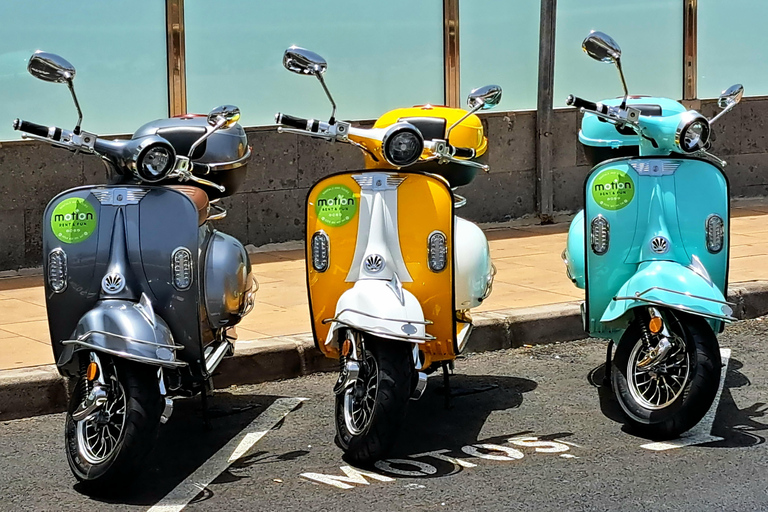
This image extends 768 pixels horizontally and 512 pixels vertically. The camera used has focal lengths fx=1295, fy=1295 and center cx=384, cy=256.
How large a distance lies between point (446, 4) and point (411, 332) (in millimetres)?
5685

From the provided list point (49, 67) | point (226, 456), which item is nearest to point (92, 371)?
point (226, 456)

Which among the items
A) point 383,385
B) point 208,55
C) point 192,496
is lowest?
point 192,496

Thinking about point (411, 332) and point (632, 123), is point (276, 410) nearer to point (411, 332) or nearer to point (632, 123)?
point (411, 332)

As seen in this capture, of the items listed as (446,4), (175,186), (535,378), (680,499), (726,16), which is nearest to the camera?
(680,499)

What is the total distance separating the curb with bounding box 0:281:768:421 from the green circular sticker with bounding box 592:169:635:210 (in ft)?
4.78

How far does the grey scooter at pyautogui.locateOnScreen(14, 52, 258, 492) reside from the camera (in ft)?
14.4

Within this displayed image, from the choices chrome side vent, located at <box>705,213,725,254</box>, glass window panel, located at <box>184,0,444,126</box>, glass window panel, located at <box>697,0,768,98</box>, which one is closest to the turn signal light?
chrome side vent, located at <box>705,213,725,254</box>

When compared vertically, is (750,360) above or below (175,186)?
below

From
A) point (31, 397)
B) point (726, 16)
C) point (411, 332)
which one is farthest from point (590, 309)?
point (726, 16)

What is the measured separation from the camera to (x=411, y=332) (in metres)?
4.65

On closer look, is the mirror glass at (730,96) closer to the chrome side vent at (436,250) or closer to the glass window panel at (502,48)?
the chrome side vent at (436,250)

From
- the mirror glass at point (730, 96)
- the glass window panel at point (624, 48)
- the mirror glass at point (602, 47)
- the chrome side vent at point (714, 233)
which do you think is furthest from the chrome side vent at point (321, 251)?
the glass window panel at point (624, 48)

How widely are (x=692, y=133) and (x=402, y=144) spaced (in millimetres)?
1213

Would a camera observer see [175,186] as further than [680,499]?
Yes
